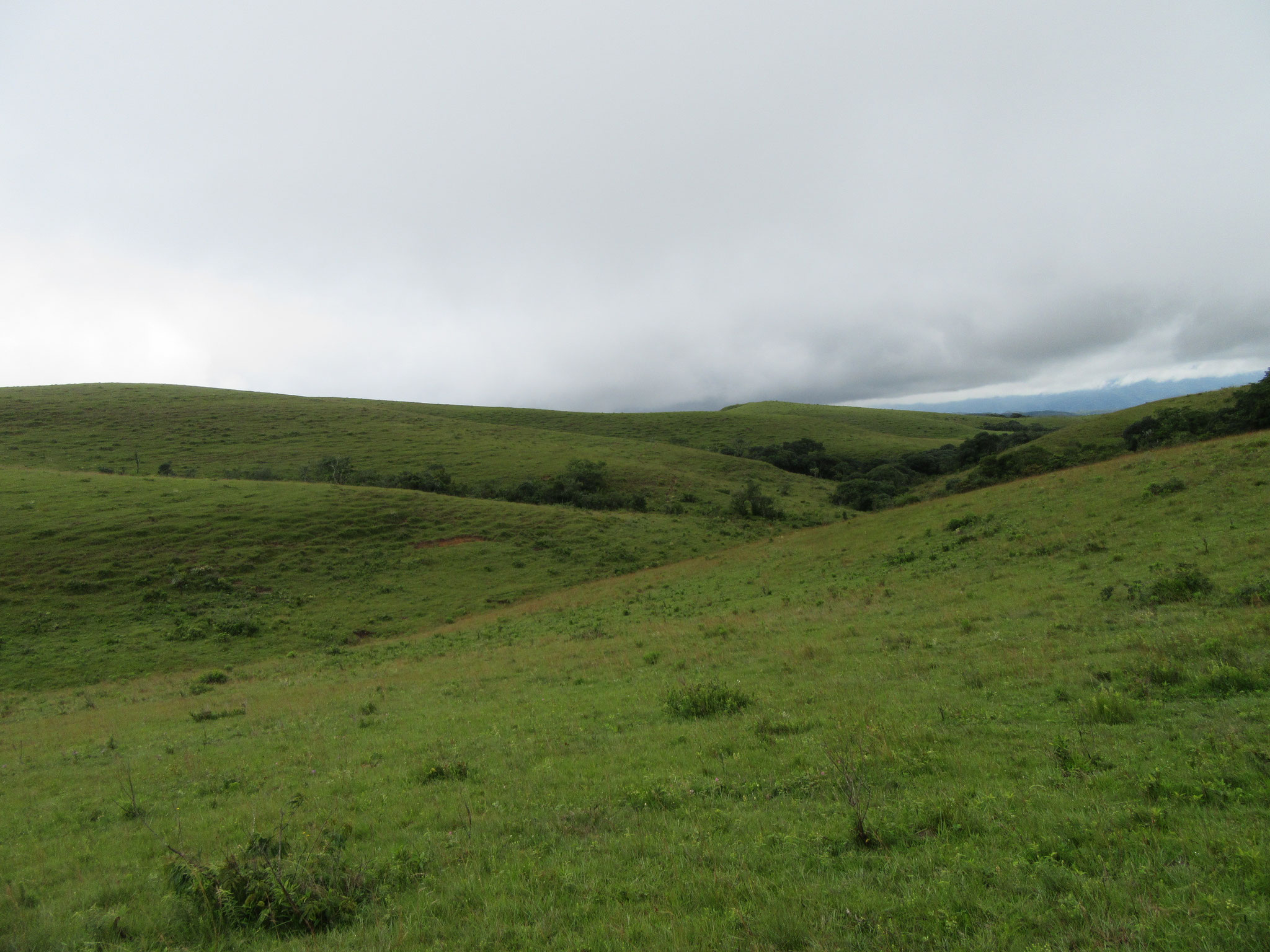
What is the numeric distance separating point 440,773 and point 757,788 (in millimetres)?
5433

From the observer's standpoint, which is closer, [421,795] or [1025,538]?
[421,795]

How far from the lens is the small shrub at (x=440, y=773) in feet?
31.0

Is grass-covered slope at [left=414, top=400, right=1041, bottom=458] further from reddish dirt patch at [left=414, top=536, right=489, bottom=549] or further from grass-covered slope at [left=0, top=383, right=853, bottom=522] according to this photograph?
reddish dirt patch at [left=414, top=536, right=489, bottom=549]

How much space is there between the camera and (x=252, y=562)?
39.9 meters

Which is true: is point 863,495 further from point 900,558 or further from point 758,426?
point 758,426

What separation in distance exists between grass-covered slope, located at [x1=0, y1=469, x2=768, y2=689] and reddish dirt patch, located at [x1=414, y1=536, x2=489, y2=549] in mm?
199

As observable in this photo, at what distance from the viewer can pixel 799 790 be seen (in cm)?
732

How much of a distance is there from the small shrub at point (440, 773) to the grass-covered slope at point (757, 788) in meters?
0.06

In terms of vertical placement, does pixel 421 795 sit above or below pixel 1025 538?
below

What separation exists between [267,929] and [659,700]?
8271 millimetres

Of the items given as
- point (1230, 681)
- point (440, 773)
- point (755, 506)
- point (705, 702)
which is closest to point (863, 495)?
point (755, 506)

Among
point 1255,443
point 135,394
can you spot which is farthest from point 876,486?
point 135,394

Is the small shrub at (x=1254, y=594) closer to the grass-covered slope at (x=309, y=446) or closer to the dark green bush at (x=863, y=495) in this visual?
the grass-covered slope at (x=309, y=446)

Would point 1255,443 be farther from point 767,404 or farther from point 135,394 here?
point 767,404
